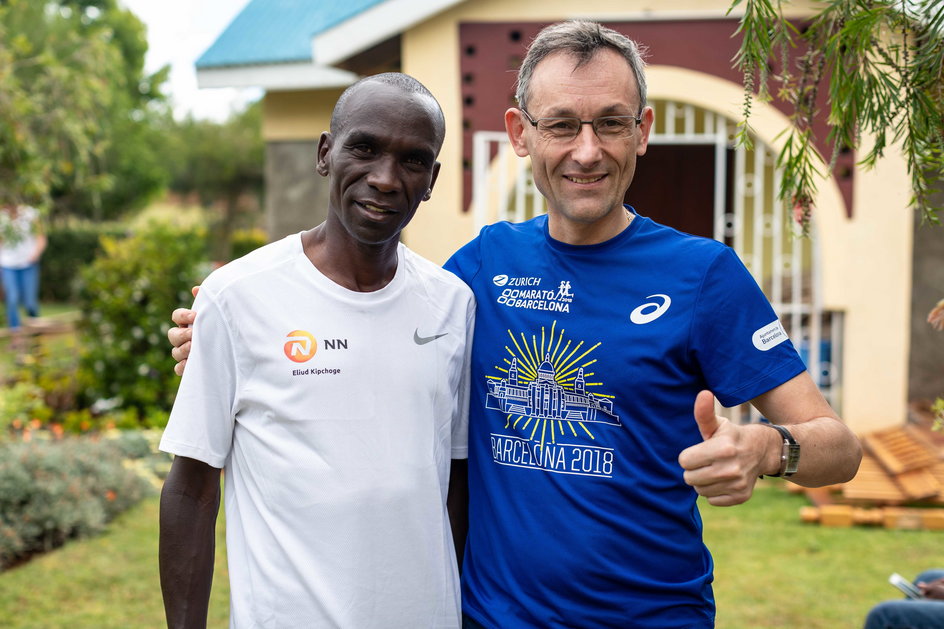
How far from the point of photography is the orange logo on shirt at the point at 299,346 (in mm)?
2129

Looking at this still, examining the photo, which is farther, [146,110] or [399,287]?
[146,110]

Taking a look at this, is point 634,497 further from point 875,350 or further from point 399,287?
point 875,350

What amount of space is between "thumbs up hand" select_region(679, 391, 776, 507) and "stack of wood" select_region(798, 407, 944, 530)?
5241 mm

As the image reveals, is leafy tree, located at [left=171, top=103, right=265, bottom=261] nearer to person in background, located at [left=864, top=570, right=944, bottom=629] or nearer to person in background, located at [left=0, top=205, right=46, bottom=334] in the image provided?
person in background, located at [left=0, top=205, right=46, bottom=334]

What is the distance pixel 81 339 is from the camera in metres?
9.38

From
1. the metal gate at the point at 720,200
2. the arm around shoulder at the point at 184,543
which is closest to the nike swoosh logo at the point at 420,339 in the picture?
the arm around shoulder at the point at 184,543

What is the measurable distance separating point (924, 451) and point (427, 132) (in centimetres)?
613

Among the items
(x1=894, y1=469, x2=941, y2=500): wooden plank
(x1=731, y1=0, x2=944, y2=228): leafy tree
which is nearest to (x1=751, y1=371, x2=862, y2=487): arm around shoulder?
(x1=731, y1=0, x2=944, y2=228): leafy tree

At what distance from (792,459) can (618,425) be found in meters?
0.42

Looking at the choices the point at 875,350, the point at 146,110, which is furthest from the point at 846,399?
the point at 146,110

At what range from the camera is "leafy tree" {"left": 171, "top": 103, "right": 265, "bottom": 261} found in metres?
34.6

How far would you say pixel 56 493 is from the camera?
243 inches

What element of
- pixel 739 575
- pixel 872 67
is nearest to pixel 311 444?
pixel 872 67

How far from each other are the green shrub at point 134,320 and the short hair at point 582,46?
692cm
